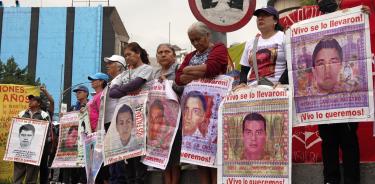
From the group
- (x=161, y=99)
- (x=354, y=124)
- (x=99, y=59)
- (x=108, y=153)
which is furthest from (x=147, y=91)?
(x=99, y=59)

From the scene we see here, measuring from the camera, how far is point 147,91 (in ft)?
20.8

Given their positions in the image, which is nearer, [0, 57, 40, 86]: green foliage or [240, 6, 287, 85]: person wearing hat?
[240, 6, 287, 85]: person wearing hat

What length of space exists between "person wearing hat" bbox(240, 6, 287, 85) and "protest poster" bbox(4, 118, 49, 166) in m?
5.85

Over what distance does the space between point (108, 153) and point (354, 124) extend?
3107 mm

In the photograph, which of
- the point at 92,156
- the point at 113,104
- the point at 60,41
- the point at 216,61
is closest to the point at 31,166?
the point at 92,156

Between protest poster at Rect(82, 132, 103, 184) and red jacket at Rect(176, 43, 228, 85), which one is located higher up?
red jacket at Rect(176, 43, 228, 85)

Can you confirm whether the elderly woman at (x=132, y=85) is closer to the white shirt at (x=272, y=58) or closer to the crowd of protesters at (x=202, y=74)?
the crowd of protesters at (x=202, y=74)

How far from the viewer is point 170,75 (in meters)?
6.38

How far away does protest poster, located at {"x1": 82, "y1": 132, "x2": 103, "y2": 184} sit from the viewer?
701 cm

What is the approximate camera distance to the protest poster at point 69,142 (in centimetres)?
870

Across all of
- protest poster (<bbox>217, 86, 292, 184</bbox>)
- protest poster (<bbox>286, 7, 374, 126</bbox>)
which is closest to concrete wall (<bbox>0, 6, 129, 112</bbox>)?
protest poster (<bbox>217, 86, 292, 184</bbox>)

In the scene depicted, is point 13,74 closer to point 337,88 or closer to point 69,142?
point 69,142

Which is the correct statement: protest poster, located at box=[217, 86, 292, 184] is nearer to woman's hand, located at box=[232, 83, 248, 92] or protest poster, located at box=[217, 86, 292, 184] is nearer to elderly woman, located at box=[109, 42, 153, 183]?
woman's hand, located at box=[232, 83, 248, 92]

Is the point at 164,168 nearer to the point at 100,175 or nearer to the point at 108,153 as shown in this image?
the point at 108,153
